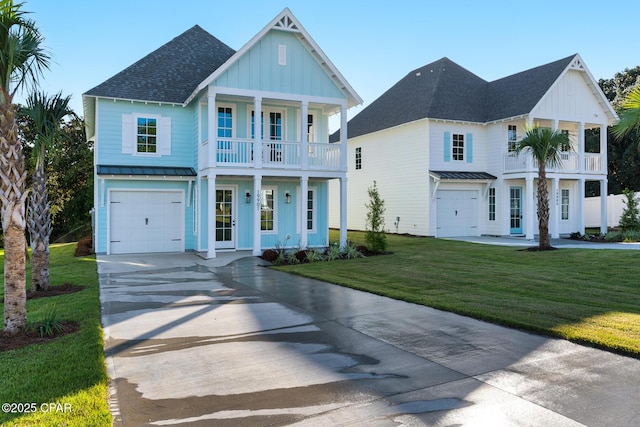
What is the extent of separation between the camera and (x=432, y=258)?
49.9 feet

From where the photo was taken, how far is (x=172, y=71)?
62.0ft

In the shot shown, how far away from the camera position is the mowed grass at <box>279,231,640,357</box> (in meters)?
6.41

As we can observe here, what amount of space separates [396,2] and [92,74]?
39.7 ft

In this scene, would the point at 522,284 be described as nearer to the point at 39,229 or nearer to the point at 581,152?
the point at 39,229

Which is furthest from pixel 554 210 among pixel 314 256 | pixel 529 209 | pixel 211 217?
→ pixel 211 217

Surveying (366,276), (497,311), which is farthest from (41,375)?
(366,276)

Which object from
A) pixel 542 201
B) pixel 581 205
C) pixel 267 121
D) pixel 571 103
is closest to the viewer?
pixel 542 201

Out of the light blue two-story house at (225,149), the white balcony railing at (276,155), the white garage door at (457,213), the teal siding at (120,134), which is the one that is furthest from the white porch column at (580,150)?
the teal siding at (120,134)

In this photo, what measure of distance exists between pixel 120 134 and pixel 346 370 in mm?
15148

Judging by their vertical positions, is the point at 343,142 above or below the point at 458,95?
below

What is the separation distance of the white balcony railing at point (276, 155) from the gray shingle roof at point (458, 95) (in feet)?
22.7

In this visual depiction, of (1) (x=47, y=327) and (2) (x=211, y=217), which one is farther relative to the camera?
(2) (x=211, y=217)

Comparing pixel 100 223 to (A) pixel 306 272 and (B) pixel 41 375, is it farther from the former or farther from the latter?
(B) pixel 41 375

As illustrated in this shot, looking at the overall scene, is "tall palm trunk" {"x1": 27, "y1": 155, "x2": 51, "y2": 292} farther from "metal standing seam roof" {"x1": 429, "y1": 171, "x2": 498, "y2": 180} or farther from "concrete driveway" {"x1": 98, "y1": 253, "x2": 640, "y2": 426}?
"metal standing seam roof" {"x1": 429, "y1": 171, "x2": 498, "y2": 180}
